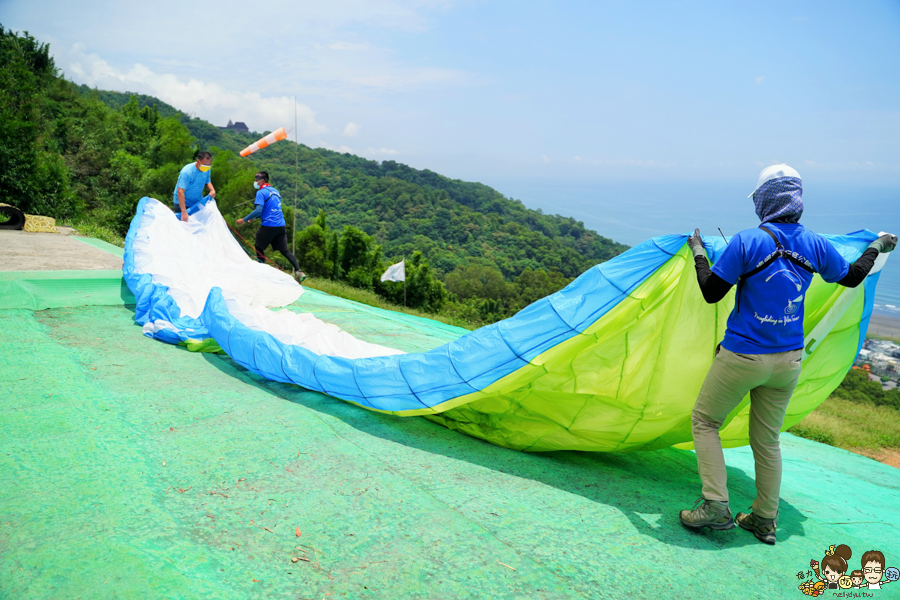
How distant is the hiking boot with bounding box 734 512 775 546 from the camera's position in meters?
2.15

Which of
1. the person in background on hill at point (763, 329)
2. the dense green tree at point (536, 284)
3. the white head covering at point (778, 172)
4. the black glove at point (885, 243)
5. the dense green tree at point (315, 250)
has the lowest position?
the dense green tree at point (536, 284)

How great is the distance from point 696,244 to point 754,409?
2.36 feet

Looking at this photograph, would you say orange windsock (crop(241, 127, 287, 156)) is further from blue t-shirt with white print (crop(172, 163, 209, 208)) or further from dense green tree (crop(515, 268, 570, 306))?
dense green tree (crop(515, 268, 570, 306))

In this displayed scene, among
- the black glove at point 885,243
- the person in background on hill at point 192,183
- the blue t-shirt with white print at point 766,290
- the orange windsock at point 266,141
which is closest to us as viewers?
the blue t-shirt with white print at point 766,290

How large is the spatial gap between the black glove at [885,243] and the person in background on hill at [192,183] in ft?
19.6

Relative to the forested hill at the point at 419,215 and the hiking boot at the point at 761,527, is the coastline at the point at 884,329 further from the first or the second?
the hiking boot at the point at 761,527

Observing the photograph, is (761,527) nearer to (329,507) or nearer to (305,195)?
(329,507)

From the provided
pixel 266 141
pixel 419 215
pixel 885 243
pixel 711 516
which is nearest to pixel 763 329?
pixel 711 516

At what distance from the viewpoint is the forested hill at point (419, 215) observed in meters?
65.0

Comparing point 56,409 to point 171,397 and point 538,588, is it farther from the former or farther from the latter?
point 538,588

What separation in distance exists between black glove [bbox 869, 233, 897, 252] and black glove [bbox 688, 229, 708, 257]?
72cm

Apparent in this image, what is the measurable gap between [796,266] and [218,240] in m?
5.75

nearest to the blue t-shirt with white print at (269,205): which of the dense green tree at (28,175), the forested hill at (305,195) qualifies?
the forested hill at (305,195)

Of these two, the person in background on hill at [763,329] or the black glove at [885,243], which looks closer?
the person in background on hill at [763,329]
